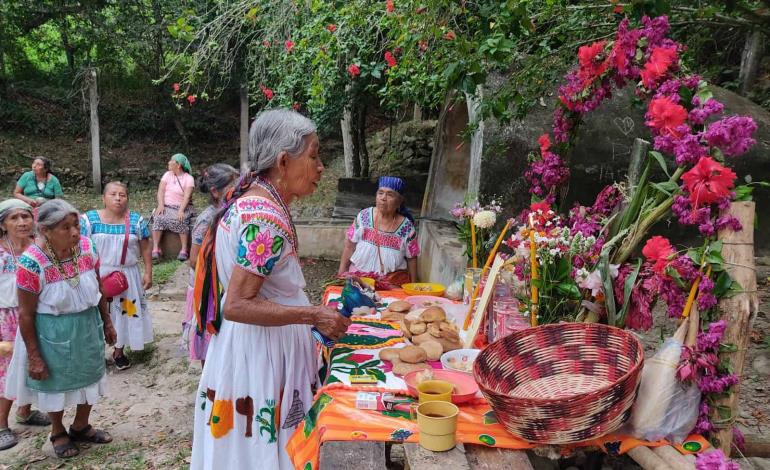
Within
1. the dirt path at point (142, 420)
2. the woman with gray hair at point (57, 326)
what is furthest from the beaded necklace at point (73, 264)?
the dirt path at point (142, 420)

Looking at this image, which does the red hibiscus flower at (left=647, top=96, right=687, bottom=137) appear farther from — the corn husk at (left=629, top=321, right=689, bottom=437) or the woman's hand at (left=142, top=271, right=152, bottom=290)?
the woman's hand at (left=142, top=271, right=152, bottom=290)

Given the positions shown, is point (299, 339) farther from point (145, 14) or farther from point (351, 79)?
point (145, 14)

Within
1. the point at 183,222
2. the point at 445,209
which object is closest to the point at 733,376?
the point at 445,209

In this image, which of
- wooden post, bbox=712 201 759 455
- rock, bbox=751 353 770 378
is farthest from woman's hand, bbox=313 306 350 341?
rock, bbox=751 353 770 378

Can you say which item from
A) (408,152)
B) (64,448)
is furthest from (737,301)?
(408,152)

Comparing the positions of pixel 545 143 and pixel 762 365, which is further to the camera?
pixel 762 365

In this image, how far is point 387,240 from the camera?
4590 mm

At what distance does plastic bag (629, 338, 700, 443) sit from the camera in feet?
5.49

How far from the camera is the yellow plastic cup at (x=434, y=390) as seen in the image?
1872 millimetres

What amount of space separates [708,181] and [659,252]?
0.25 metres

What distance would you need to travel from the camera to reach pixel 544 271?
219 centimetres

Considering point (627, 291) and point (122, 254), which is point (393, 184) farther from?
point (627, 291)

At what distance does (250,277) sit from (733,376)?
1.54 metres

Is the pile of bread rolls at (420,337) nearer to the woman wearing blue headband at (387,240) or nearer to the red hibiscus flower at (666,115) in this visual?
the red hibiscus flower at (666,115)
